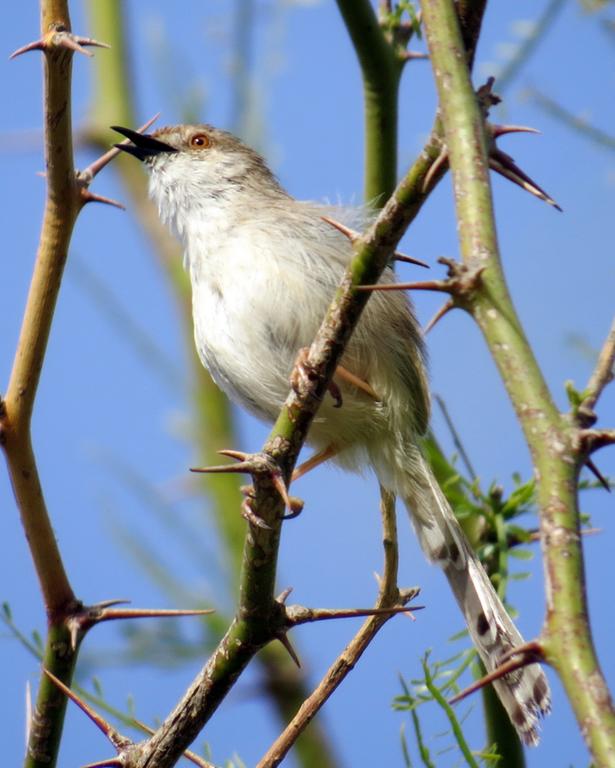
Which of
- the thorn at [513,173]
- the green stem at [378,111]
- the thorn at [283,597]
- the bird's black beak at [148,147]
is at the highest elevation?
the bird's black beak at [148,147]

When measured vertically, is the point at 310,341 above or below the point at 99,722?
above

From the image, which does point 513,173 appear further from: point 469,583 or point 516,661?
Answer: point 469,583

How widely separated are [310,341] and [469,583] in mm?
1142

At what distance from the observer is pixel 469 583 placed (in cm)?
429

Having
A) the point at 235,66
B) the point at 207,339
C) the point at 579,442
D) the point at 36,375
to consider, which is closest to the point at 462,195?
the point at 579,442

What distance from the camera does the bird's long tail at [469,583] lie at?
3477 mm

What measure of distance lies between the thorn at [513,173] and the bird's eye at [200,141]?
11.2 feet

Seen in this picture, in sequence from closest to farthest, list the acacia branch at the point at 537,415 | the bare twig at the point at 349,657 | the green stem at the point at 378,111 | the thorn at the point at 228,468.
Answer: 1. the acacia branch at the point at 537,415
2. the thorn at the point at 228,468
3. the bare twig at the point at 349,657
4. the green stem at the point at 378,111

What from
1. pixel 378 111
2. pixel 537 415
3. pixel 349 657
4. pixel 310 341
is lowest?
pixel 537 415

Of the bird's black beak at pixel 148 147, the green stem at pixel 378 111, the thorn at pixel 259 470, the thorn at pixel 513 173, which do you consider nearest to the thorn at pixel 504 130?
the thorn at pixel 513 173

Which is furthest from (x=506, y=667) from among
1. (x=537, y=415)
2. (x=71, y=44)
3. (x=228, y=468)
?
(x=71, y=44)

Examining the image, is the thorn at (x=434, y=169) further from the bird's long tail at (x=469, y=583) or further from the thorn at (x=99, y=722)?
the bird's long tail at (x=469, y=583)

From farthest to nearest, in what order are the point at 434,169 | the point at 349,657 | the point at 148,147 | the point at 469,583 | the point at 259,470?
the point at 148,147 → the point at 469,583 → the point at 349,657 → the point at 259,470 → the point at 434,169

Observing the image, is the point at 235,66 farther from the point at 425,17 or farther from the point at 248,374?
the point at 425,17
